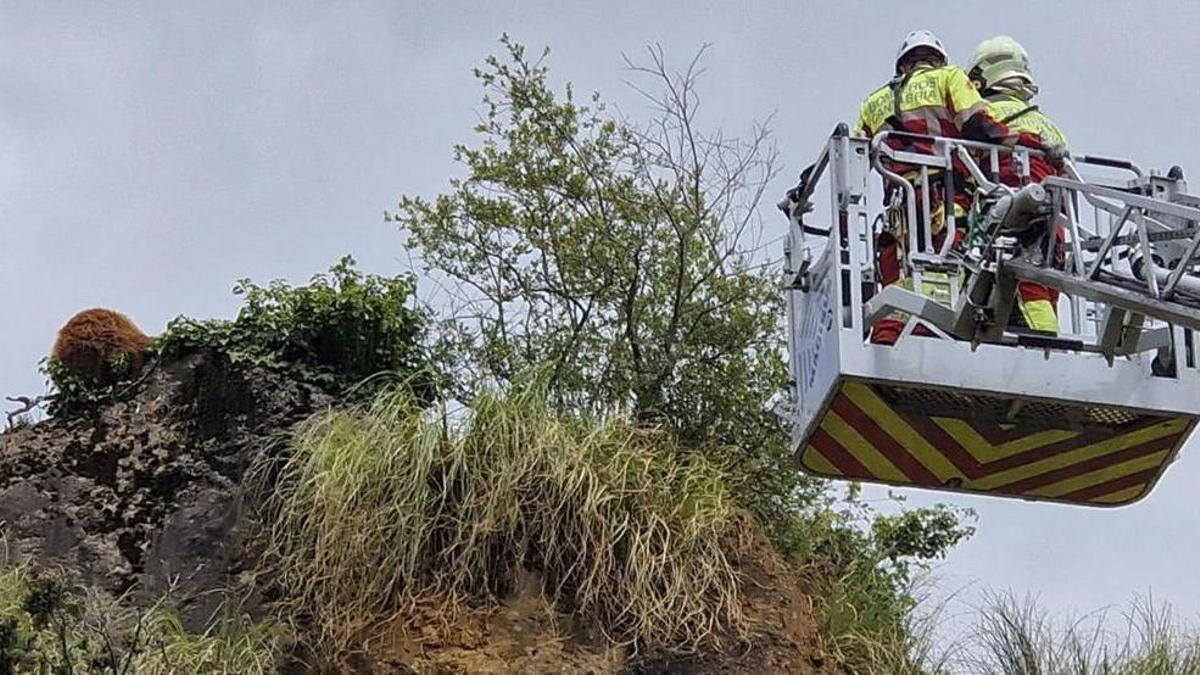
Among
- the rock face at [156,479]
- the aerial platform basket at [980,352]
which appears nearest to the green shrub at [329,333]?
the rock face at [156,479]

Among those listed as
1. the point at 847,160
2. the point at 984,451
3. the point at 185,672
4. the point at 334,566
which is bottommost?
the point at 185,672

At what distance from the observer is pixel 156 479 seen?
12.0m

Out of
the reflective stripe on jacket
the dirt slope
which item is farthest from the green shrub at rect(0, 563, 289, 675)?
the reflective stripe on jacket

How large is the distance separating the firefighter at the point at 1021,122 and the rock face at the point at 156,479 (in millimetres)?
4114

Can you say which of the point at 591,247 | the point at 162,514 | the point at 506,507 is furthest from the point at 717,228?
the point at 162,514

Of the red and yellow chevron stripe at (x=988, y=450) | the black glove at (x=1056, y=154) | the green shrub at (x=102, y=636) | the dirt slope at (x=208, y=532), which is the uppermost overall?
the black glove at (x=1056, y=154)

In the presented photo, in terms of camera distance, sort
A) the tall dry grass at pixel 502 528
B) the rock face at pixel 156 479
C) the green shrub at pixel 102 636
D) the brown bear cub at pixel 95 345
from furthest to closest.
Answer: the brown bear cub at pixel 95 345 → the rock face at pixel 156 479 → the tall dry grass at pixel 502 528 → the green shrub at pixel 102 636

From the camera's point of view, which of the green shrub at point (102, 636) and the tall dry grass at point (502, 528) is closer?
the green shrub at point (102, 636)

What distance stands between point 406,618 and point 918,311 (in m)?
3.08

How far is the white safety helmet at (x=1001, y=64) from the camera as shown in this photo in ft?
34.1

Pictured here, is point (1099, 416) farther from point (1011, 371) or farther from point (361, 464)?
point (361, 464)

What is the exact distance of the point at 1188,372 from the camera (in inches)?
379

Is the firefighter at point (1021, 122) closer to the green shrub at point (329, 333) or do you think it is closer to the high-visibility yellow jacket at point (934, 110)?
the high-visibility yellow jacket at point (934, 110)

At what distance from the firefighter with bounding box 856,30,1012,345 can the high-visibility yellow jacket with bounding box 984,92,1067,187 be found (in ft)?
0.37
